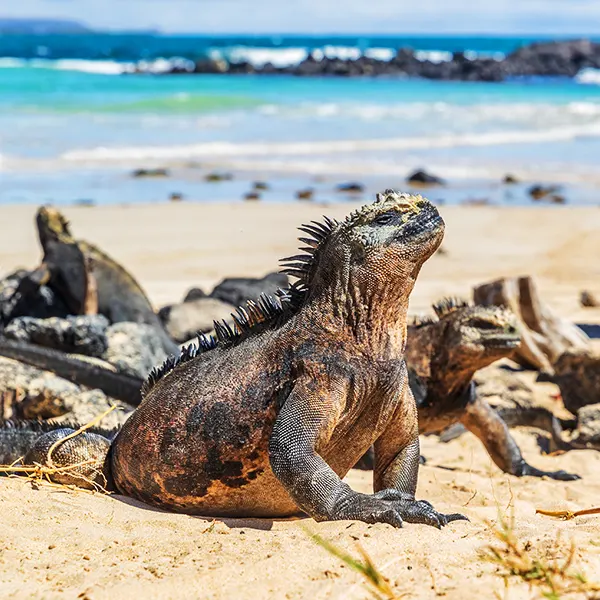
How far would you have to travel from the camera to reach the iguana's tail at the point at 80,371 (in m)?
7.12

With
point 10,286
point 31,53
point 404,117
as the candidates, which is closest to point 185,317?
point 10,286

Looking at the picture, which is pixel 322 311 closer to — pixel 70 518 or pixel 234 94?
pixel 70 518

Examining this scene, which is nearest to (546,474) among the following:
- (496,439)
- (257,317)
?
(496,439)

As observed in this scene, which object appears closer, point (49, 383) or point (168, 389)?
point (168, 389)

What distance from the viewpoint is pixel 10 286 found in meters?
9.52

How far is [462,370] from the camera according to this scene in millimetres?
6492

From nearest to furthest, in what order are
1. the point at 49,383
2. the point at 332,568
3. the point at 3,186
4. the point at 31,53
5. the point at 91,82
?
the point at 332,568
the point at 49,383
the point at 3,186
the point at 91,82
the point at 31,53

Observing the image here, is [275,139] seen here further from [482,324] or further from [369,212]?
[369,212]

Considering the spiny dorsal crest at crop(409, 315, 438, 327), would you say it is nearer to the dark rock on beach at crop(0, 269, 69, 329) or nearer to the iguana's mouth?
the iguana's mouth

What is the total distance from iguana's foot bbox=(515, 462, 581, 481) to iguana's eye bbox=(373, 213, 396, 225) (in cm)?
276

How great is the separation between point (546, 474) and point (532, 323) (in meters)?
3.61

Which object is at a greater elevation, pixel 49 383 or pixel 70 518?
pixel 70 518

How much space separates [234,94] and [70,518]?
133 ft

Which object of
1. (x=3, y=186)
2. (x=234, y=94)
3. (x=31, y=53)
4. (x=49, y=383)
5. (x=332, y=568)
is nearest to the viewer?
(x=332, y=568)
